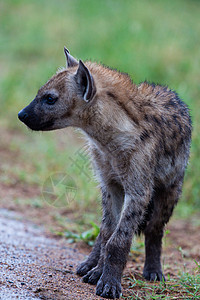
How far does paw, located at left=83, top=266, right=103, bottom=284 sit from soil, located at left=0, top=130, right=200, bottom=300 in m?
0.06

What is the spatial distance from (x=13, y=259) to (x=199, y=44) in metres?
8.54

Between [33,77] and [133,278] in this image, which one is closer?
[133,278]

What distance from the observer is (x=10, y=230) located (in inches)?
177

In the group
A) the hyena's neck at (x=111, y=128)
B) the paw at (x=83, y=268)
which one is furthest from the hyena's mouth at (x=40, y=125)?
the paw at (x=83, y=268)

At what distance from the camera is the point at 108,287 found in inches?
127

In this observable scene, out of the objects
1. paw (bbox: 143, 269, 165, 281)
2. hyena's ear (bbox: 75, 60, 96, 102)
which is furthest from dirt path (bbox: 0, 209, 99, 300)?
hyena's ear (bbox: 75, 60, 96, 102)

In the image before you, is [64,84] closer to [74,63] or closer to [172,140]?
[74,63]

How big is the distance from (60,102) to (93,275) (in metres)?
1.25

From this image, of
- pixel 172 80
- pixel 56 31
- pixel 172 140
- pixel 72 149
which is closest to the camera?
pixel 172 140

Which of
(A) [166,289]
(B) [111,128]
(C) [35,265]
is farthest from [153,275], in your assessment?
(B) [111,128]

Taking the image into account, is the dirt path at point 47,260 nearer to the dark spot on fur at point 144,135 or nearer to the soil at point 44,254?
the soil at point 44,254

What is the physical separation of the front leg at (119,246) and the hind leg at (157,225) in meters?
0.46

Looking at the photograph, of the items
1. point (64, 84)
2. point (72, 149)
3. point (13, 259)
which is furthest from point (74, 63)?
point (72, 149)

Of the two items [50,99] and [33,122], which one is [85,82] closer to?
[50,99]
